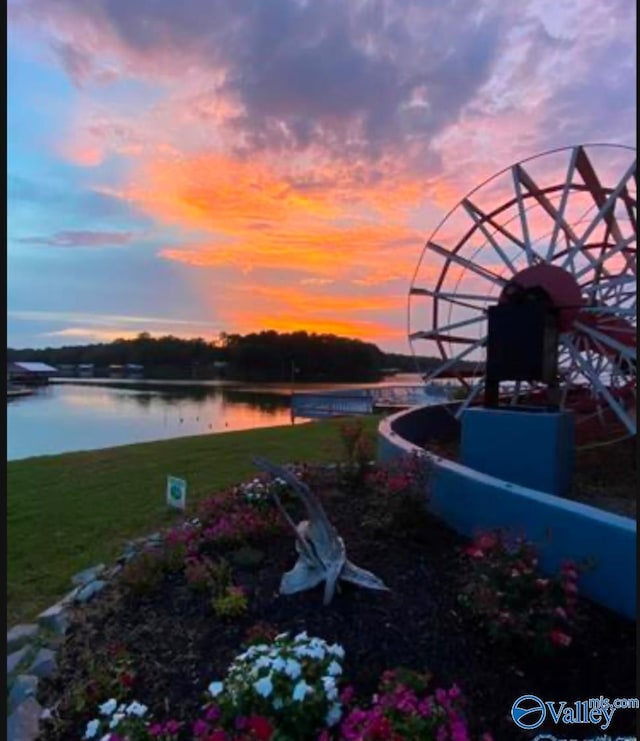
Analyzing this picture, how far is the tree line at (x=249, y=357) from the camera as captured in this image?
59.7 metres

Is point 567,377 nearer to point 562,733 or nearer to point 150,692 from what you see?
point 562,733

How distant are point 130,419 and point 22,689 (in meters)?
26.4

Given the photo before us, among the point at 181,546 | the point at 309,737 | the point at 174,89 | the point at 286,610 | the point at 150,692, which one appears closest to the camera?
the point at 309,737

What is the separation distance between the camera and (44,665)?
3166 millimetres

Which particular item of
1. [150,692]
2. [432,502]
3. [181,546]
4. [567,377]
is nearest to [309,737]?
[150,692]

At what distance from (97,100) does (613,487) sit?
232 inches

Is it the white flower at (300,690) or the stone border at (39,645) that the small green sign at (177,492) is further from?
the white flower at (300,690)

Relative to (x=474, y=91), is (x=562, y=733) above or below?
below

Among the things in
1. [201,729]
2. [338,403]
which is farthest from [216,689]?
[338,403]

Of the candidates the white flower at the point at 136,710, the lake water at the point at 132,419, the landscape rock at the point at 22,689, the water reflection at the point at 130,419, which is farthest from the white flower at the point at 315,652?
the water reflection at the point at 130,419

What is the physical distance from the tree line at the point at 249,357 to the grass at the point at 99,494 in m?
35.6

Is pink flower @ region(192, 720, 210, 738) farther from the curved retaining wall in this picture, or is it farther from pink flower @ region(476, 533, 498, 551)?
the curved retaining wall

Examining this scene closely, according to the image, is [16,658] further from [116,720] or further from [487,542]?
[487,542]

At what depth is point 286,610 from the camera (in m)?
3.23
